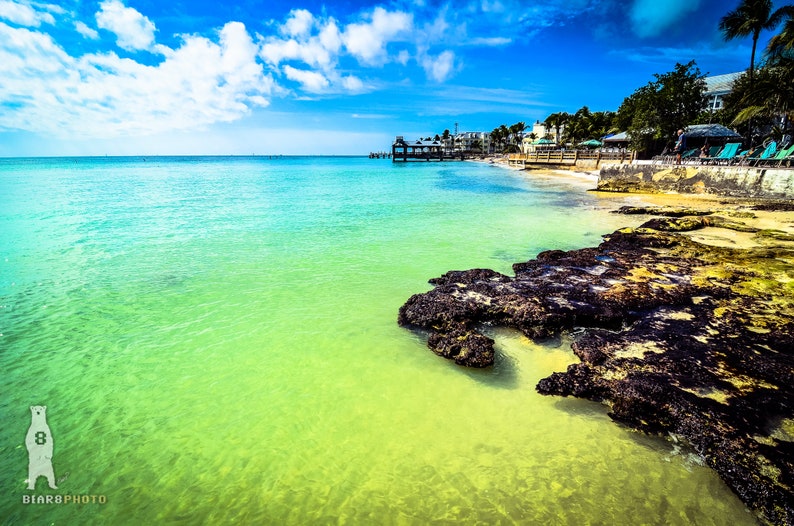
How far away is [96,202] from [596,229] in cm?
2916

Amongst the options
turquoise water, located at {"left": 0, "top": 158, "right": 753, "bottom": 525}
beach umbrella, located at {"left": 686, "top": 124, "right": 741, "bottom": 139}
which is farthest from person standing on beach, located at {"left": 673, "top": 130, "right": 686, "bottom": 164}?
turquoise water, located at {"left": 0, "top": 158, "right": 753, "bottom": 525}

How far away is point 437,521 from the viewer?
3.07 metres

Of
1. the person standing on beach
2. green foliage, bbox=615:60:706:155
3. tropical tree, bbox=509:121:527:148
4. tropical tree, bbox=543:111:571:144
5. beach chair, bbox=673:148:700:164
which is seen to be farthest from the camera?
tropical tree, bbox=509:121:527:148

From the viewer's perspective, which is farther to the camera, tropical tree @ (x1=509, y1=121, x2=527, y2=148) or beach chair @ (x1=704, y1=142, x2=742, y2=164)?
tropical tree @ (x1=509, y1=121, x2=527, y2=148)

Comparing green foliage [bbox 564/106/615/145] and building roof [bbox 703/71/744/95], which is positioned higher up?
building roof [bbox 703/71/744/95]

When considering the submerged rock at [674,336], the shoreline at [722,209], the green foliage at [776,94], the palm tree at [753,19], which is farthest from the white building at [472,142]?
the submerged rock at [674,336]

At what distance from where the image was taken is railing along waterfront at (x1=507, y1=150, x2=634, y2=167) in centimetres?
3448

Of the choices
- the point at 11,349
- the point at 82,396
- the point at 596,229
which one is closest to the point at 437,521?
the point at 82,396

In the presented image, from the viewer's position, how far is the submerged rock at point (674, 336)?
3463 mm

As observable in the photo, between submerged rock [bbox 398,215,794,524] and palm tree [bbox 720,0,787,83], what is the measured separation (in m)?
34.5

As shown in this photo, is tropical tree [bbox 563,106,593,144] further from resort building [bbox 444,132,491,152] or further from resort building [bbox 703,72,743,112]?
resort building [bbox 444,132,491,152]

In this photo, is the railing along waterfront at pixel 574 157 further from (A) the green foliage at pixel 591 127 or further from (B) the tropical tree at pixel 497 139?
(B) the tropical tree at pixel 497 139

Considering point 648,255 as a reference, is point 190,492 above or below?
below

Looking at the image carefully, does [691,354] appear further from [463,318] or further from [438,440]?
[438,440]
